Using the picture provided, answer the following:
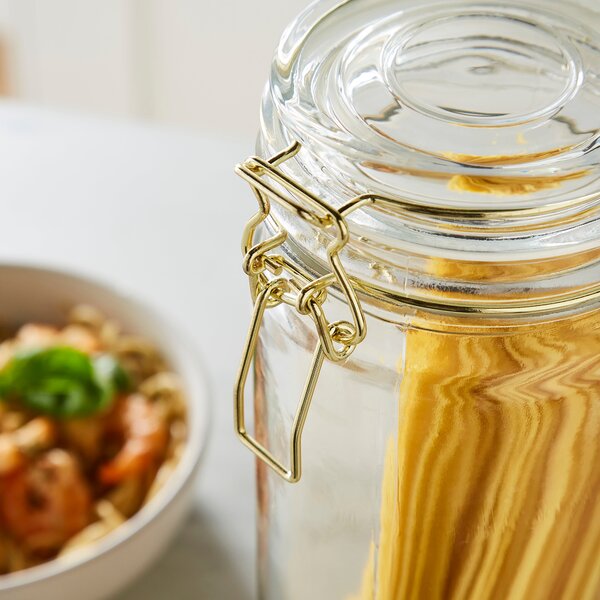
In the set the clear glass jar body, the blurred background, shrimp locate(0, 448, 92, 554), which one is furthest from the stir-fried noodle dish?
the blurred background

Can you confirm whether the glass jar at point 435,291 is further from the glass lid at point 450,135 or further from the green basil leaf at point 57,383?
the green basil leaf at point 57,383

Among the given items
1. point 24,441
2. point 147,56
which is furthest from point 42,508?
point 147,56

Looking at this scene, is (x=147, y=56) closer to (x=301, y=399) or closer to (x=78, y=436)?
(x=78, y=436)

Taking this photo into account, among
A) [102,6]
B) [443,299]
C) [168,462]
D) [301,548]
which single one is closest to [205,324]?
[168,462]

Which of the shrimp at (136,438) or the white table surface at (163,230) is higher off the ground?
the white table surface at (163,230)

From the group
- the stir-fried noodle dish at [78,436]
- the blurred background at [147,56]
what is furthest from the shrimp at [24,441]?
the blurred background at [147,56]

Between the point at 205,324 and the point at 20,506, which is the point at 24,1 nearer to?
the point at 205,324
